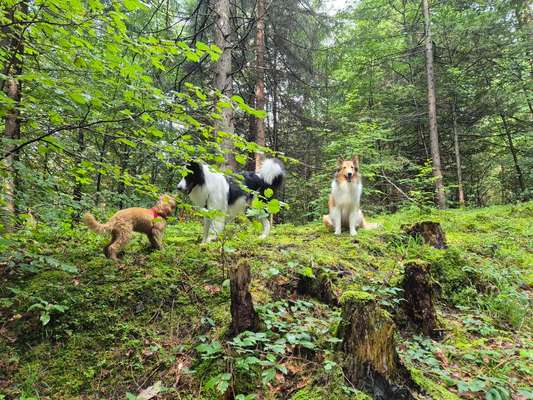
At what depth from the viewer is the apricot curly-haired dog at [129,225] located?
152 inches

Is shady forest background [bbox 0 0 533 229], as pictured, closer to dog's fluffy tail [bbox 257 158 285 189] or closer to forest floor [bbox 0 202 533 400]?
dog's fluffy tail [bbox 257 158 285 189]

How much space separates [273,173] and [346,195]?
57.3 inches

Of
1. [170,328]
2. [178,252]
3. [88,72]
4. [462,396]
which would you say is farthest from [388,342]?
[88,72]

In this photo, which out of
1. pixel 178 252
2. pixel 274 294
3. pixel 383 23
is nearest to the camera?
pixel 274 294

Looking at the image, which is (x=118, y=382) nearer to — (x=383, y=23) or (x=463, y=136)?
(x=463, y=136)

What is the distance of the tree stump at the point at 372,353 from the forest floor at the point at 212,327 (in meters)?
0.10

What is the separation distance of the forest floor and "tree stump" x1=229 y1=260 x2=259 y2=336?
5.3 inches

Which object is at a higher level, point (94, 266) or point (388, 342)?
point (94, 266)

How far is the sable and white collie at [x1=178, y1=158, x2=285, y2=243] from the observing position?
5.30m

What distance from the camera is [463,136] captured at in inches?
536

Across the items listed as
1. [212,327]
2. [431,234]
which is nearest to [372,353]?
[212,327]

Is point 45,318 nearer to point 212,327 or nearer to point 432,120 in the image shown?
point 212,327

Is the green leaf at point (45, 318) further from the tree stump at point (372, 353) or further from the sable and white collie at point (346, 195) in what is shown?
the sable and white collie at point (346, 195)

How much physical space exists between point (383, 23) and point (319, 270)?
1511cm
